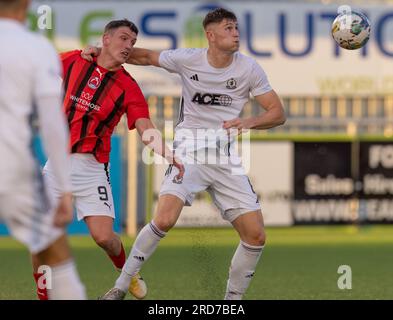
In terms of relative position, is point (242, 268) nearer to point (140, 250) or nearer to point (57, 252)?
point (140, 250)

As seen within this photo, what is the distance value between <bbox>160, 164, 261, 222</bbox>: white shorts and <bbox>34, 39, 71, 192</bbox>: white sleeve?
3.56 meters

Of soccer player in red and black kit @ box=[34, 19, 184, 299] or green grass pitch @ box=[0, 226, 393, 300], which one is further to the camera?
green grass pitch @ box=[0, 226, 393, 300]

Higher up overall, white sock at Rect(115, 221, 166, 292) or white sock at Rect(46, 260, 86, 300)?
white sock at Rect(46, 260, 86, 300)

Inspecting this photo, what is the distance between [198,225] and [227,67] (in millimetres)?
10373

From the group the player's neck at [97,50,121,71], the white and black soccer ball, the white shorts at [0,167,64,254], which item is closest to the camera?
the white shorts at [0,167,64,254]

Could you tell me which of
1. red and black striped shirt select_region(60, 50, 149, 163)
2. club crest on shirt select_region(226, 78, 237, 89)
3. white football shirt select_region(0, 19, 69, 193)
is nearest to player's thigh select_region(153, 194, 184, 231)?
red and black striped shirt select_region(60, 50, 149, 163)

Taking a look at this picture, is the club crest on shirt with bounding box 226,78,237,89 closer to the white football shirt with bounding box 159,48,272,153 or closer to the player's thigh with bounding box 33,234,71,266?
the white football shirt with bounding box 159,48,272,153

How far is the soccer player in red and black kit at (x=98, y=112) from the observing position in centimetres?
955

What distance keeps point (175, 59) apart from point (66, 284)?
3880 millimetres

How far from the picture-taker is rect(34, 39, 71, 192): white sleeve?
19.2ft

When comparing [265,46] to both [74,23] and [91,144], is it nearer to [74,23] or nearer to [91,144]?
[74,23]

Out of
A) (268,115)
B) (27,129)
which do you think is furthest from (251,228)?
(27,129)

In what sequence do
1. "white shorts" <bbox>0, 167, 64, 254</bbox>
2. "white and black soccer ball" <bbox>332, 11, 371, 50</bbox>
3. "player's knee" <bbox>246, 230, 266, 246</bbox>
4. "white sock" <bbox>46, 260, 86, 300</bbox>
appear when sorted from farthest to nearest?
1. "white and black soccer ball" <bbox>332, 11, 371, 50</bbox>
2. "player's knee" <bbox>246, 230, 266, 246</bbox>
3. "white sock" <bbox>46, 260, 86, 300</bbox>
4. "white shorts" <bbox>0, 167, 64, 254</bbox>
